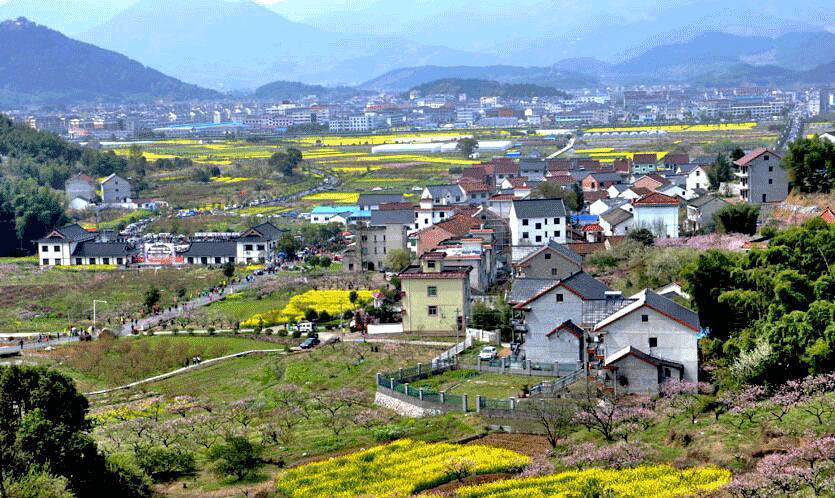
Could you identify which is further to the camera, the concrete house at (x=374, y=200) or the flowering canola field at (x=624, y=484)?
the concrete house at (x=374, y=200)

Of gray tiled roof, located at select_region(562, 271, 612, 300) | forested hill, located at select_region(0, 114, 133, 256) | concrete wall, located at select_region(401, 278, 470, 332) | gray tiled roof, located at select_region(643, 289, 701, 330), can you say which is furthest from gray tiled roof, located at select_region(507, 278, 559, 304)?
forested hill, located at select_region(0, 114, 133, 256)

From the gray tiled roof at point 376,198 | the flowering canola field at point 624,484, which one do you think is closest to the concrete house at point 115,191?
the gray tiled roof at point 376,198

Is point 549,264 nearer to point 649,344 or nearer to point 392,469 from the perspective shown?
point 649,344

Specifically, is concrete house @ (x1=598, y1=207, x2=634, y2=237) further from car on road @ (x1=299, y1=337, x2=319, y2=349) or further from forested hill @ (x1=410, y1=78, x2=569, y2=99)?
forested hill @ (x1=410, y1=78, x2=569, y2=99)

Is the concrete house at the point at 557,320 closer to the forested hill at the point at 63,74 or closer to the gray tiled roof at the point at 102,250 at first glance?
the gray tiled roof at the point at 102,250

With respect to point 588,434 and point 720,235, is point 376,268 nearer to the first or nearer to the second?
point 720,235
